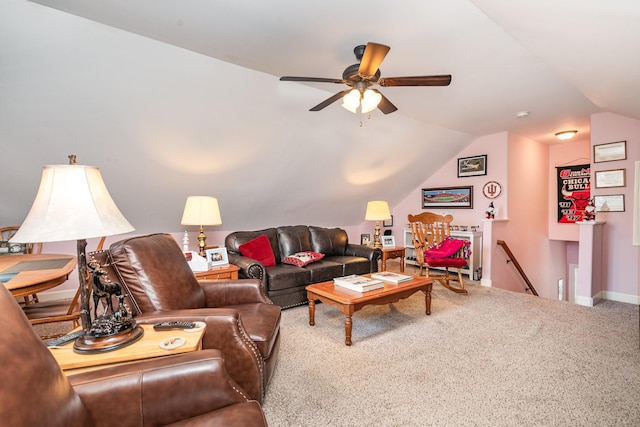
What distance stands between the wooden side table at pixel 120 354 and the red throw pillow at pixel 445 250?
11.1ft

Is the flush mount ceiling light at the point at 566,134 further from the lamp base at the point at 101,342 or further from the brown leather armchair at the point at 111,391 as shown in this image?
the lamp base at the point at 101,342

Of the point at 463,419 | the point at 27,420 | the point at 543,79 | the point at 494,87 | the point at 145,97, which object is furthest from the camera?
the point at 494,87

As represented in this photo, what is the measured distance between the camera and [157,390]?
99cm

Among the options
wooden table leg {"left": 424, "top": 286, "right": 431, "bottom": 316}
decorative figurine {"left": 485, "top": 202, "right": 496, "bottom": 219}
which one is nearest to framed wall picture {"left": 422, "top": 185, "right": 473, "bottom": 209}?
decorative figurine {"left": 485, "top": 202, "right": 496, "bottom": 219}

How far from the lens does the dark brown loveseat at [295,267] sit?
3238 millimetres

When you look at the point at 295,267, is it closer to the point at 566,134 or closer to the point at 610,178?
the point at 610,178

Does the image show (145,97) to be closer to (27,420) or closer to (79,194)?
(79,194)

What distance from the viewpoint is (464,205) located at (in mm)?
5133

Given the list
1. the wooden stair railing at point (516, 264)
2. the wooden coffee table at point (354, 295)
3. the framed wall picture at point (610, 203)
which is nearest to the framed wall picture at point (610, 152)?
the framed wall picture at point (610, 203)

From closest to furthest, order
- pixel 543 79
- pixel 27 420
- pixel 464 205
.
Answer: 1. pixel 27 420
2. pixel 543 79
3. pixel 464 205

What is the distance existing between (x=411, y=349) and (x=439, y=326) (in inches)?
24.1

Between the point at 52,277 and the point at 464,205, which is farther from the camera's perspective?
the point at 464,205

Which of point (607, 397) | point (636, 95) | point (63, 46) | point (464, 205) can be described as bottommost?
point (607, 397)

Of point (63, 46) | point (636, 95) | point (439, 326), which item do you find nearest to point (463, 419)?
point (439, 326)
